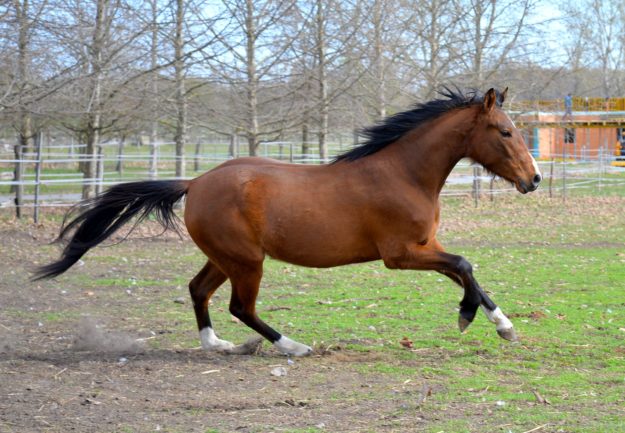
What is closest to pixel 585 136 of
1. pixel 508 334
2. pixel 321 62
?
pixel 321 62

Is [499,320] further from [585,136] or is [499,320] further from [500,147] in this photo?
[585,136]

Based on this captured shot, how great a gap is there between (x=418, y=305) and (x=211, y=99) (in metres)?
10.8

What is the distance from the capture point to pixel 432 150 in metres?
6.84

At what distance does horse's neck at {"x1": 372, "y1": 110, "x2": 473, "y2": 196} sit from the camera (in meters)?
6.77

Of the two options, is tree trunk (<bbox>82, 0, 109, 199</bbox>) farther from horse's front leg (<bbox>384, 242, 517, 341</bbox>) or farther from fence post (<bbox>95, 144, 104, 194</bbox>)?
horse's front leg (<bbox>384, 242, 517, 341</bbox>)

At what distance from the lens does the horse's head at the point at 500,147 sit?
22.0ft

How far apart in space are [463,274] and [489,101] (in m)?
1.52

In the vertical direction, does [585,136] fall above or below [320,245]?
above

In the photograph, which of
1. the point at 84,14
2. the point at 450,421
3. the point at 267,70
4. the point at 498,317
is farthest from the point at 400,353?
the point at 267,70

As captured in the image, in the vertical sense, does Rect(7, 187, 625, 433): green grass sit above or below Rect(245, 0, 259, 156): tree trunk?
below

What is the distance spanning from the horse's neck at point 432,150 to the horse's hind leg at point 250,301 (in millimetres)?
1536

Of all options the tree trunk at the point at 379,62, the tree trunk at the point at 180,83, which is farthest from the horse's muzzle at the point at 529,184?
the tree trunk at the point at 379,62

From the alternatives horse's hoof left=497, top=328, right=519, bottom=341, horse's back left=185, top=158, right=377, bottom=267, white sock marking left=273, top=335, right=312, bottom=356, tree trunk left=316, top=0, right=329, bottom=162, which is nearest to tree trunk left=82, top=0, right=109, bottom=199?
tree trunk left=316, top=0, right=329, bottom=162

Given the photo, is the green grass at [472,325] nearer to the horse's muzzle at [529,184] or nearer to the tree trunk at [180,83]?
the horse's muzzle at [529,184]
